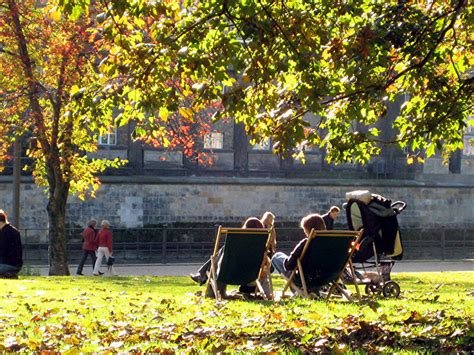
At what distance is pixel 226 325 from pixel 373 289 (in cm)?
721

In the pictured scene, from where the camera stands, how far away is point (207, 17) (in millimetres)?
10742

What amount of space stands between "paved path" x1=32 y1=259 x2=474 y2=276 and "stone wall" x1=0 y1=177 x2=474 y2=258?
3.41 meters

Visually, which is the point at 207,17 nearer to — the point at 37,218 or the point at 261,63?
the point at 261,63

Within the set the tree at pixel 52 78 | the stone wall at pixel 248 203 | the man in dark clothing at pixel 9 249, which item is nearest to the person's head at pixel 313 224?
the man in dark clothing at pixel 9 249

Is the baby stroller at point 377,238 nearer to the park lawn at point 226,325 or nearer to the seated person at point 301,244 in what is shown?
the park lawn at point 226,325

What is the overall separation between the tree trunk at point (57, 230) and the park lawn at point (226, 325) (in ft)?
34.6

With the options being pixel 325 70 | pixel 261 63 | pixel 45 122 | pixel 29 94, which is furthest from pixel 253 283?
pixel 45 122

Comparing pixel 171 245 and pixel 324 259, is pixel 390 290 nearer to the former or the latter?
pixel 324 259

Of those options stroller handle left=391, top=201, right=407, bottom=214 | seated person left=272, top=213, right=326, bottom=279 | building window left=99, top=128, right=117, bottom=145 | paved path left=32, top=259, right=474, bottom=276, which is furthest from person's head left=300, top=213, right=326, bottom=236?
building window left=99, top=128, right=117, bottom=145

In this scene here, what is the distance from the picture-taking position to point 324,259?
539 inches

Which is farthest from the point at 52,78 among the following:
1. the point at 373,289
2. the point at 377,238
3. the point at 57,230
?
the point at 373,289

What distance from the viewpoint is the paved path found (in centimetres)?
3244

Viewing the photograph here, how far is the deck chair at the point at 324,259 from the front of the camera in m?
13.5

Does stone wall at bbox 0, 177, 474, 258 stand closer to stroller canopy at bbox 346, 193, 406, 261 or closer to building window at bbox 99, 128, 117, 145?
building window at bbox 99, 128, 117, 145
